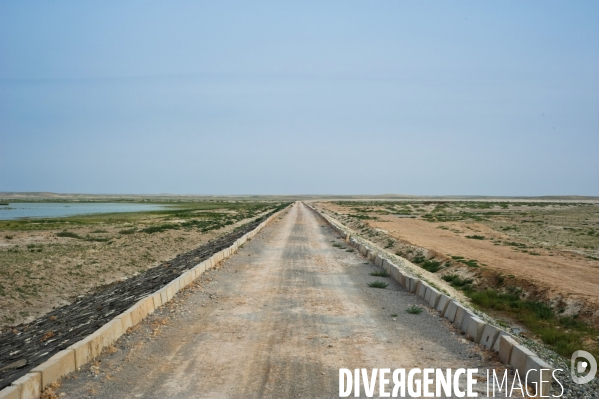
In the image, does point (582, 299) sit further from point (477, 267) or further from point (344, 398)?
point (344, 398)

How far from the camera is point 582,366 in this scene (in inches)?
319

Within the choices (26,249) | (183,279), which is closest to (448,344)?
(183,279)

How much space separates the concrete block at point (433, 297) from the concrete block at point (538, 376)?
486 centimetres

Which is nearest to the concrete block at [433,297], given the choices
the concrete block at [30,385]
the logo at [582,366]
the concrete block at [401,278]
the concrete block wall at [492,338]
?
the concrete block wall at [492,338]

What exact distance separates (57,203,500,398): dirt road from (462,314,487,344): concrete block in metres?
0.22

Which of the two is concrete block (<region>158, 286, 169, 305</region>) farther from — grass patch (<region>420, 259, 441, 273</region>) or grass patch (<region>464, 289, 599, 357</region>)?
grass patch (<region>420, 259, 441, 273</region>)

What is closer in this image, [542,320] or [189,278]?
[542,320]

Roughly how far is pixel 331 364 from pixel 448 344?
2.38 m

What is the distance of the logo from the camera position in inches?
Result: 286

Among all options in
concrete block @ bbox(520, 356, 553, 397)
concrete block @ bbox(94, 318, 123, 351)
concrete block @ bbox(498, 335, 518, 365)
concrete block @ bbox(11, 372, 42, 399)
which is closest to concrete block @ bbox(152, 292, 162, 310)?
concrete block @ bbox(94, 318, 123, 351)

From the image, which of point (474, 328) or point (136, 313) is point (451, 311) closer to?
point (474, 328)

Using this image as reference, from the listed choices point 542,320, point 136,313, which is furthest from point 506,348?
point 136,313

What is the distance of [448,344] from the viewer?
897 centimetres

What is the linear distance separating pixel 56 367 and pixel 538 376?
6276mm
